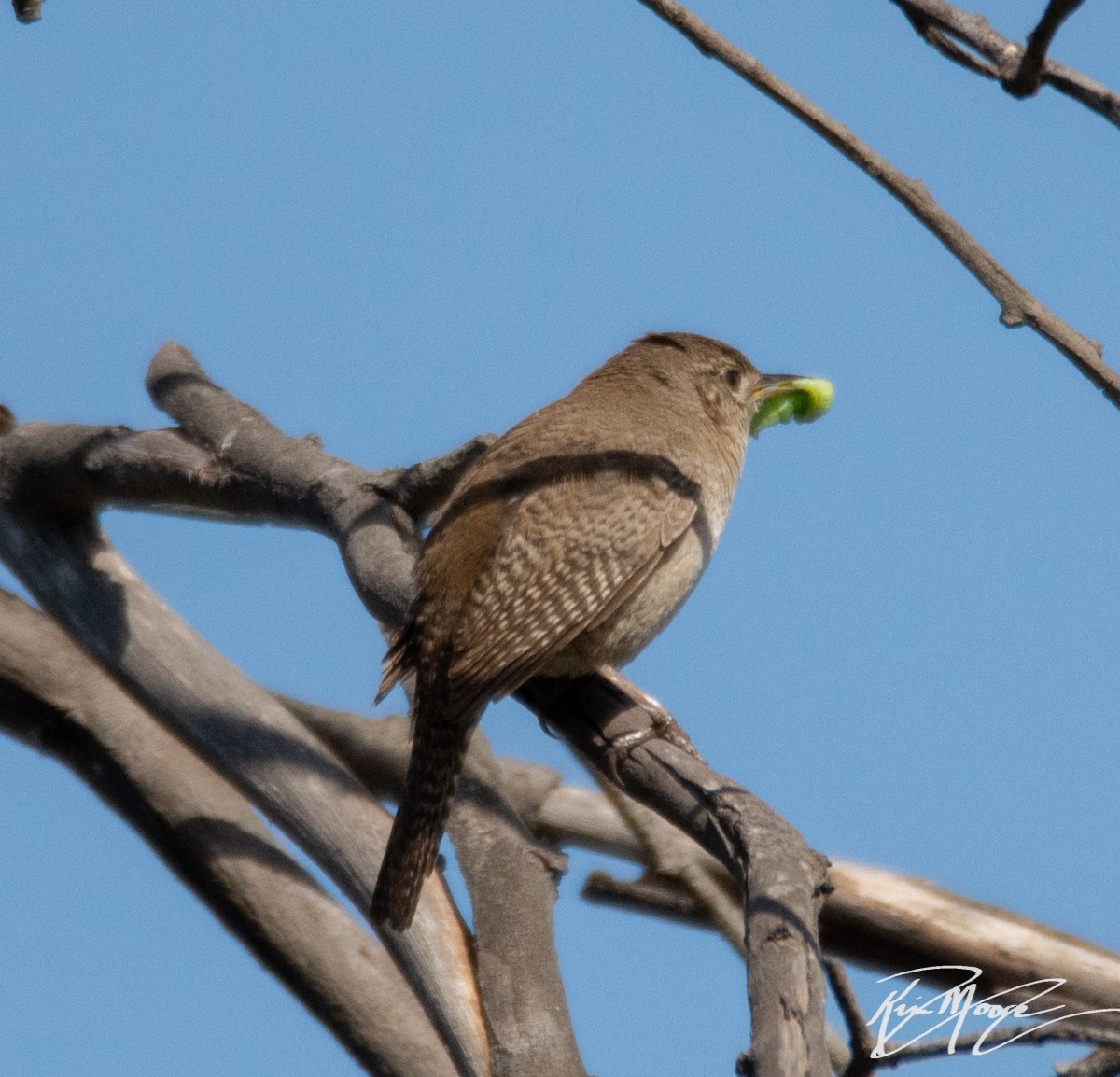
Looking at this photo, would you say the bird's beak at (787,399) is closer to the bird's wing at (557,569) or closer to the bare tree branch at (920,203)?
the bird's wing at (557,569)

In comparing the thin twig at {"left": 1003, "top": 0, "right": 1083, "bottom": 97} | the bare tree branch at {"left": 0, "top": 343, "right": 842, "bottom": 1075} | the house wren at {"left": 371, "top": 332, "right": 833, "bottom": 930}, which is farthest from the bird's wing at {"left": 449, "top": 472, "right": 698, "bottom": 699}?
the thin twig at {"left": 1003, "top": 0, "right": 1083, "bottom": 97}

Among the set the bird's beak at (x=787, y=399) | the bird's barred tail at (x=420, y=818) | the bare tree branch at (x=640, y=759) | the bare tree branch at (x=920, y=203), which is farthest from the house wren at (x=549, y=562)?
the bare tree branch at (x=920, y=203)

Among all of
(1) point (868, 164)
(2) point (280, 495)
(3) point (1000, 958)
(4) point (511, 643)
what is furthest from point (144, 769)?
(1) point (868, 164)

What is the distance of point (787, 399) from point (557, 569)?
74.3 inches

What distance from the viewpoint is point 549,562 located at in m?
4.38

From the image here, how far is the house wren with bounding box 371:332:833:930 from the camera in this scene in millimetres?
3926

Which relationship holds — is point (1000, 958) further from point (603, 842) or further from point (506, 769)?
point (506, 769)

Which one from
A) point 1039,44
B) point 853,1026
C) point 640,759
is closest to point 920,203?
point 1039,44

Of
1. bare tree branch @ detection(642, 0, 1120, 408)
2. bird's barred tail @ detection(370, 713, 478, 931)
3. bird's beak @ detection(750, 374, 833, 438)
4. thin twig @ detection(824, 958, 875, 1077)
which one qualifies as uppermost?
bird's beak @ detection(750, 374, 833, 438)

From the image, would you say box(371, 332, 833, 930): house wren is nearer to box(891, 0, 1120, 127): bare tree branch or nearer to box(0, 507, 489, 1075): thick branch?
box(0, 507, 489, 1075): thick branch

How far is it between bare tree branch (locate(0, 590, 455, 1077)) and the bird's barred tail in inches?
19.9

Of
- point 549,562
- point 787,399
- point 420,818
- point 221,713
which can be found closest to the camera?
point 420,818

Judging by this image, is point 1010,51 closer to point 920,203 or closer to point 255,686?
point 920,203

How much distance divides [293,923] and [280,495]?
4.09 feet
